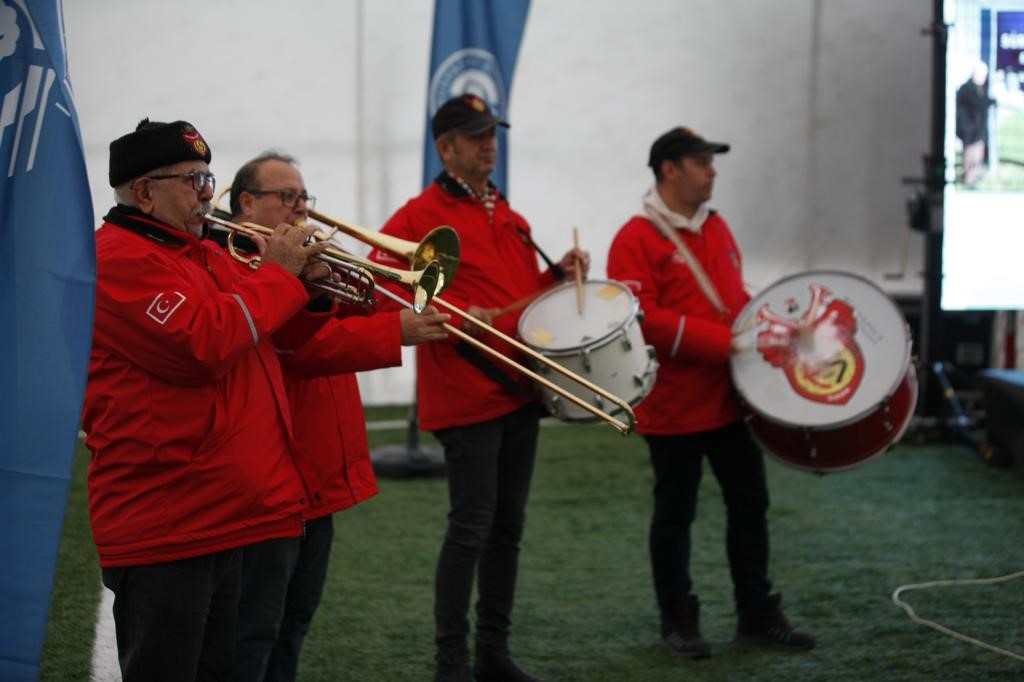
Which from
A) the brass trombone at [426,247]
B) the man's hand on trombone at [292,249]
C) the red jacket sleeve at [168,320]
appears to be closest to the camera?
the red jacket sleeve at [168,320]

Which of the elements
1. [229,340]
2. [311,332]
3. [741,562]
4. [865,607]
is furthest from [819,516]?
[229,340]

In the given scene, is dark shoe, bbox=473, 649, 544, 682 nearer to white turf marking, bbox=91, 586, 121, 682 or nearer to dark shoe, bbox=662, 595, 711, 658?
dark shoe, bbox=662, 595, 711, 658

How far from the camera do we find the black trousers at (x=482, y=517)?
3848mm

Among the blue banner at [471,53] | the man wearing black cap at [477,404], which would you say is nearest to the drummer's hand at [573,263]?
the man wearing black cap at [477,404]

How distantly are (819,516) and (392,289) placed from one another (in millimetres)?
3347

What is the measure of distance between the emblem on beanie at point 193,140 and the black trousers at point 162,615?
2.79 feet

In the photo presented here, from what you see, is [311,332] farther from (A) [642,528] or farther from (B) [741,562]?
(A) [642,528]

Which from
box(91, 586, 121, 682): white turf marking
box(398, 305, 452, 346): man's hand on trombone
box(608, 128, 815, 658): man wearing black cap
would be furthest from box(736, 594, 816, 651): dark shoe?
box(91, 586, 121, 682): white turf marking

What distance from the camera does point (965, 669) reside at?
4086 mm

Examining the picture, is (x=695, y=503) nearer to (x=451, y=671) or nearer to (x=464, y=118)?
(x=451, y=671)

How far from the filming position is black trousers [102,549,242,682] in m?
2.56

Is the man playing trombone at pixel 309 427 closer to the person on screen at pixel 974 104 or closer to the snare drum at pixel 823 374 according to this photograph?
the snare drum at pixel 823 374

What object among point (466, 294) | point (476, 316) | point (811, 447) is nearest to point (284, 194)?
point (476, 316)

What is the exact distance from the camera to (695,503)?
440cm
